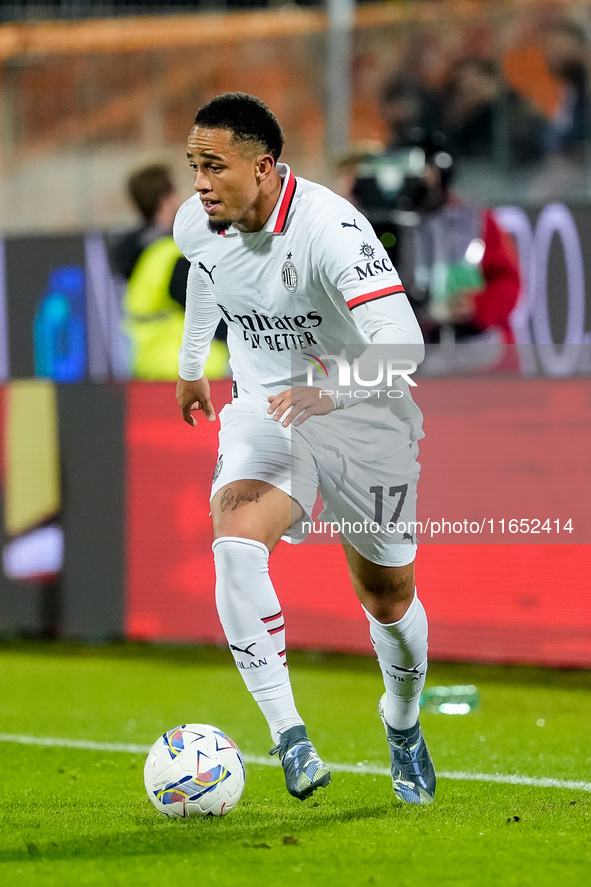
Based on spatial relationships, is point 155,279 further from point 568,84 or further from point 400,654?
point 400,654

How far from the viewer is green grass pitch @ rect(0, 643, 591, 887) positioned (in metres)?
3.72

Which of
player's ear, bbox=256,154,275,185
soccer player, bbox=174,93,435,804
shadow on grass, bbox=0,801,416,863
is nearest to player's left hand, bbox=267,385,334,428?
soccer player, bbox=174,93,435,804

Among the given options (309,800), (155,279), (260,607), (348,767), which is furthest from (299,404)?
(155,279)

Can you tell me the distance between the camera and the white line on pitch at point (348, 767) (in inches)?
196

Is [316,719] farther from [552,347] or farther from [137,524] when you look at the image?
[552,347]

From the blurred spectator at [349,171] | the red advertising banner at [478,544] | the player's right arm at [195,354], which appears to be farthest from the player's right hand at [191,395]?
the blurred spectator at [349,171]

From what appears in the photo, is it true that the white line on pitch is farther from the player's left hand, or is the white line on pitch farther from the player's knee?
the player's left hand

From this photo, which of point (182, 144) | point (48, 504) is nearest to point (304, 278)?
point (48, 504)

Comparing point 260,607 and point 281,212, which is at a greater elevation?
point 281,212

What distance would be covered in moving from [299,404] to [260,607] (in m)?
0.63

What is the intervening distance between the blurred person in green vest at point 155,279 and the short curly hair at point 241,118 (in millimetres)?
4049

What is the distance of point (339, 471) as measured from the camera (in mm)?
4445

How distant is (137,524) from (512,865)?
5038 mm

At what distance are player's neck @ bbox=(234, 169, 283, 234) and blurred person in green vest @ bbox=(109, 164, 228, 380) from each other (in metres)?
3.97
